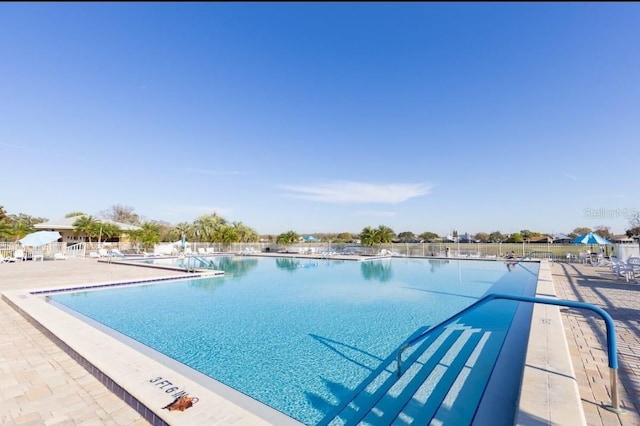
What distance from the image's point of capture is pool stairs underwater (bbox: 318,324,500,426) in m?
2.90

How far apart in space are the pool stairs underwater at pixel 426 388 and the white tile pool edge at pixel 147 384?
0.86m

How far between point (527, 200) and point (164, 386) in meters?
28.7

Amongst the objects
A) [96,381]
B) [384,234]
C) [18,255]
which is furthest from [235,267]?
[96,381]

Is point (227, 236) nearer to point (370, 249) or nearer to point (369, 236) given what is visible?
point (369, 236)

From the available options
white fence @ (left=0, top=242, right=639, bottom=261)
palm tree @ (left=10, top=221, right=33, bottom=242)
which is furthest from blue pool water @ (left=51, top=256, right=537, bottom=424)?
palm tree @ (left=10, top=221, right=33, bottom=242)

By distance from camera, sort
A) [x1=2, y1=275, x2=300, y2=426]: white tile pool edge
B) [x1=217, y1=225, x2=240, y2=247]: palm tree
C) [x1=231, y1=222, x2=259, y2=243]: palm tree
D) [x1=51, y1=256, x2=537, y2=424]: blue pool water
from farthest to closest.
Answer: [x1=231, y1=222, x2=259, y2=243]: palm tree
[x1=217, y1=225, x2=240, y2=247]: palm tree
[x1=51, y1=256, x2=537, y2=424]: blue pool water
[x1=2, y1=275, x2=300, y2=426]: white tile pool edge

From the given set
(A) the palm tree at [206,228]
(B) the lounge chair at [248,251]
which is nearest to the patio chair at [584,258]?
(B) the lounge chair at [248,251]

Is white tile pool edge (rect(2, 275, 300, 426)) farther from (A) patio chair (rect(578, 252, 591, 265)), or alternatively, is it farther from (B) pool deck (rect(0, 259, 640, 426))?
(A) patio chair (rect(578, 252, 591, 265))

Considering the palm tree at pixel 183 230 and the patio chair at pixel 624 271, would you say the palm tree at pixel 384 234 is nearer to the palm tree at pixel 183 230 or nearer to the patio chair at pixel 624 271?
the patio chair at pixel 624 271

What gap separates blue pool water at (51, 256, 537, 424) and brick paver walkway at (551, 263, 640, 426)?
85.5 inches

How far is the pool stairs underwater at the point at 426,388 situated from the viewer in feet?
9.52

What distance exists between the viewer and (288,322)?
646 centimetres

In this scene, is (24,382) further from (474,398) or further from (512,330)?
(512,330)

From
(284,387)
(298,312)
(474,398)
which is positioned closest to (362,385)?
(284,387)
